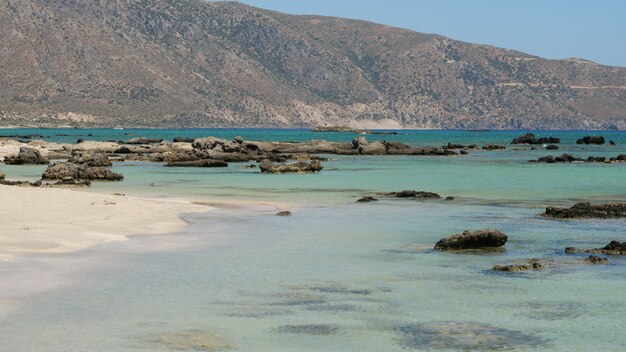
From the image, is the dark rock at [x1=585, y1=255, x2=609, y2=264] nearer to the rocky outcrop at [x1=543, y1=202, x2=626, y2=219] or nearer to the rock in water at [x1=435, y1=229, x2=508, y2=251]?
the rock in water at [x1=435, y1=229, x2=508, y2=251]

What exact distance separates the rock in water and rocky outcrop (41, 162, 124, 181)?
23009mm

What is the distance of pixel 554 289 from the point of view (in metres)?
15.7

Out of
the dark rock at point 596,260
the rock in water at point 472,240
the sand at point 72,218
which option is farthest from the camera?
the rock in water at point 472,240

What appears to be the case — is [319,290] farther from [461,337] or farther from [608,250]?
[608,250]

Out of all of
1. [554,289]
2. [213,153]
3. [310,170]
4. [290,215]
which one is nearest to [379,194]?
[290,215]

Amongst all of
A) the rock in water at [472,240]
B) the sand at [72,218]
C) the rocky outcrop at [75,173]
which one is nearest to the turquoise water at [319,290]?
the rock in water at [472,240]

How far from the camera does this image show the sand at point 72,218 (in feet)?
63.7

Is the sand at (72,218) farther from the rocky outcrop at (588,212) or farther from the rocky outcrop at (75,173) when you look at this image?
the rocky outcrop at (588,212)

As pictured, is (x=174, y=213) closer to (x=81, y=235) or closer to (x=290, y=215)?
(x=290, y=215)

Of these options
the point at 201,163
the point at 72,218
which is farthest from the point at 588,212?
the point at 201,163

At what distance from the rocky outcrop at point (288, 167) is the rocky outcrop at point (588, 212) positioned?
25.7 m

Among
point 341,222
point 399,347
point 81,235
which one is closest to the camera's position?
point 399,347

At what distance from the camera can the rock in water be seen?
20281 millimetres

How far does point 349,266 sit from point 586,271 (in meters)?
4.30
